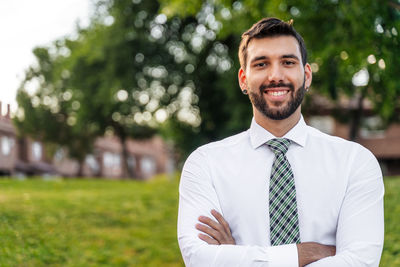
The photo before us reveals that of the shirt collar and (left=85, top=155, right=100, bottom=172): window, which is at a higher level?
the shirt collar

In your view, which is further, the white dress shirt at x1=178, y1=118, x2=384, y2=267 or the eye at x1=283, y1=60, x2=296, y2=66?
the eye at x1=283, y1=60, x2=296, y2=66

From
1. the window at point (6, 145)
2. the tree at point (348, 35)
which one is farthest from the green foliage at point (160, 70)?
the window at point (6, 145)

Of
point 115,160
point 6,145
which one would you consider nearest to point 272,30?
point 6,145

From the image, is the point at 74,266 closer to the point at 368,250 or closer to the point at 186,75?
the point at 368,250

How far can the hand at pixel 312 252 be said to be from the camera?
2.78 m

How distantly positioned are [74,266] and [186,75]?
16.7m

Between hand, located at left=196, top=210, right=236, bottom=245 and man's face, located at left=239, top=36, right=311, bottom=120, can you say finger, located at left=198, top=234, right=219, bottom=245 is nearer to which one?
hand, located at left=196, top=210, right=236, bottom=245

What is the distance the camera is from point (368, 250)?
2.82 m

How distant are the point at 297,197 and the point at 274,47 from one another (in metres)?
0.90

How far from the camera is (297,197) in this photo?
2.98m

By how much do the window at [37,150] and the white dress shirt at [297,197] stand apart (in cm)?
5060

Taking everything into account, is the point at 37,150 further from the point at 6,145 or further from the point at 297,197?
the point at 297,197

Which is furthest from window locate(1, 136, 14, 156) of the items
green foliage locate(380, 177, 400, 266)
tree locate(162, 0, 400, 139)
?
green foliage locate(380, 177, 400, 266)

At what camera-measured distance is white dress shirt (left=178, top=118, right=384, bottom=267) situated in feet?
9.21
